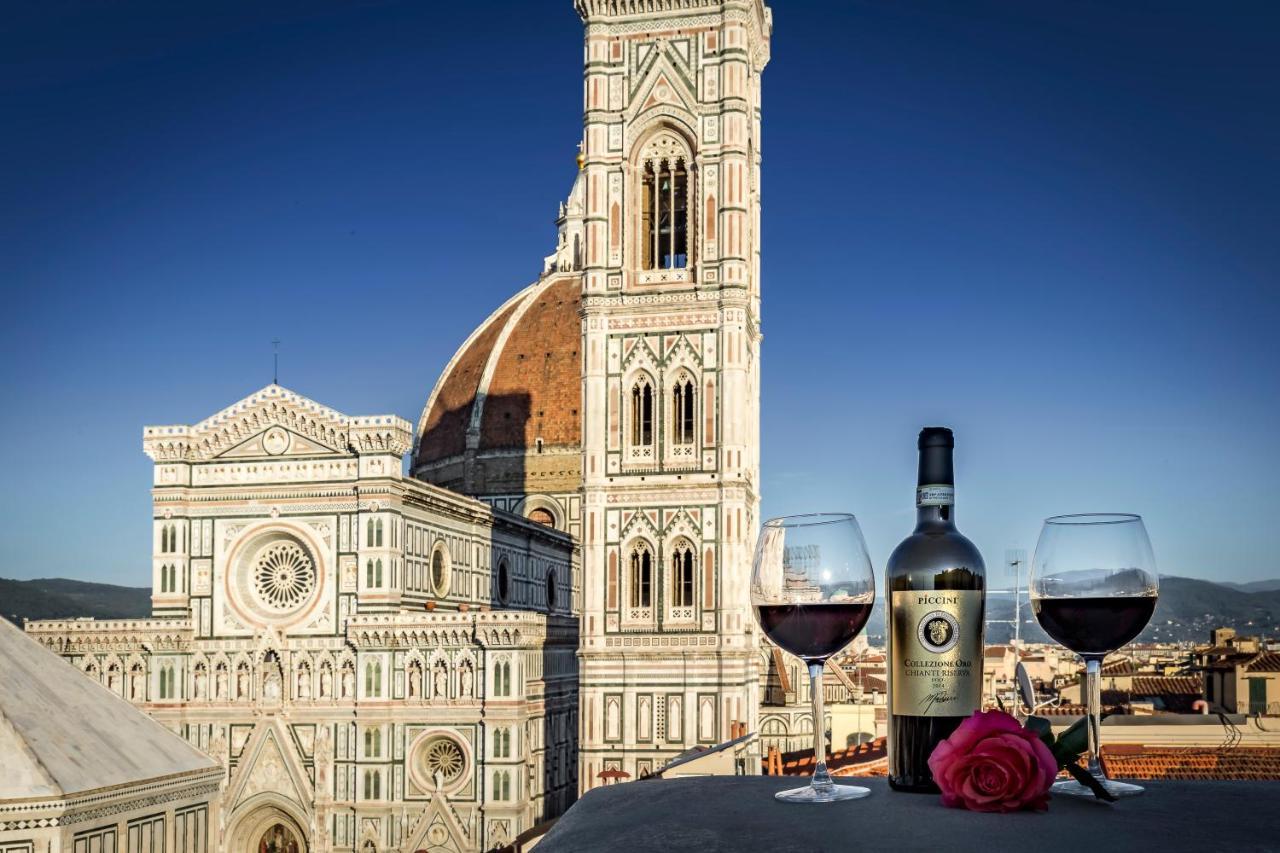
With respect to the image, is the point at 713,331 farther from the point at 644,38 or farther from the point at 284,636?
the point at 284,636

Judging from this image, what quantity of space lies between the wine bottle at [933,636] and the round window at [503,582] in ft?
126

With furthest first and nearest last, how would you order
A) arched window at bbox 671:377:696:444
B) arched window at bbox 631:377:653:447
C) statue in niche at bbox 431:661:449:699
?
arched window at bbox 631:377:653:447
arched window at bbox 671:377:696:444
statue in niche at bbox 431:661:449:699

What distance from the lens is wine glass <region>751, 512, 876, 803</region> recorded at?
3.10m

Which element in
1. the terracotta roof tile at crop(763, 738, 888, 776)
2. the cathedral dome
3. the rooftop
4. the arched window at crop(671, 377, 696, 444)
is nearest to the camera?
the terracotta roof tile at crop(763, 738, 888, 776)

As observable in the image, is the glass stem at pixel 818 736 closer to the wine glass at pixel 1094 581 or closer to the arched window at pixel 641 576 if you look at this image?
the wine glass at pixel 1094 581

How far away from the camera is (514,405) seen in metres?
55.7

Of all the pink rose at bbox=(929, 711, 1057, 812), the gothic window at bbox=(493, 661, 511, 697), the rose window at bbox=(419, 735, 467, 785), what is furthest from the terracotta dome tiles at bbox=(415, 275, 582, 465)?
the pink rose at bbox=(929, 711, 1057, 812)

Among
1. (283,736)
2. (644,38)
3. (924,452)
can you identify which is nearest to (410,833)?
(283,736)

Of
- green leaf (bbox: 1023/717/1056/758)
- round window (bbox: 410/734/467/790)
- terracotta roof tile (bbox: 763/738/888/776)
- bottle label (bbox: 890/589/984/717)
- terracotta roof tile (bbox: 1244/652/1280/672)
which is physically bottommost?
round window (bbox: 410/734/467/790)

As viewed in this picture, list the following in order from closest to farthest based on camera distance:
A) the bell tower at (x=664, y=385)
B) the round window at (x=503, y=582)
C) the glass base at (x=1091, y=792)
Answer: the glass base at (x=1091, y=792) → the bell tower at (x=664, y=385) → the round window at (x=503, y=582)

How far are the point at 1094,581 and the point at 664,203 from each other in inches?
1297

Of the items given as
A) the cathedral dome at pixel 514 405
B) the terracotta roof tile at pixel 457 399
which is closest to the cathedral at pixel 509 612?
the cathedral dome at pixel 514 405

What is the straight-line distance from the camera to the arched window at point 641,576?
34.3 meters
